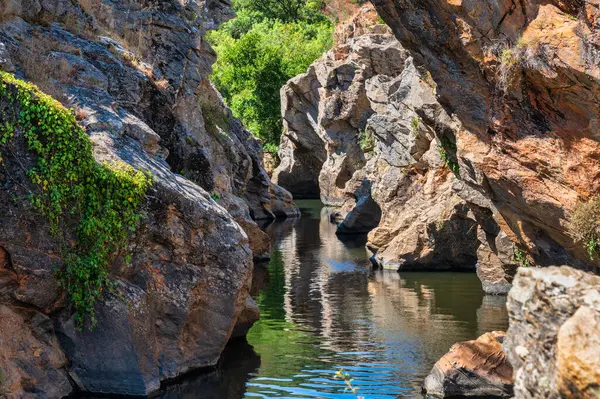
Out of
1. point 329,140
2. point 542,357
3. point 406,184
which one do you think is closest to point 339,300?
point 406,184

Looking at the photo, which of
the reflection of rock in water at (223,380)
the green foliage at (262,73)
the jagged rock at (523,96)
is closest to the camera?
the reflection of rock in water at (223,380)

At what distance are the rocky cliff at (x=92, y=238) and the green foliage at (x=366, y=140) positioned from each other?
28.4 m

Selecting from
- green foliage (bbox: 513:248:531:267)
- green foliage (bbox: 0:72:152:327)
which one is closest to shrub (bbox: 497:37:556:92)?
green foliage (bbox: 513:248:531:267)

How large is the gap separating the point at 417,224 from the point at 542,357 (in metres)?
25.7

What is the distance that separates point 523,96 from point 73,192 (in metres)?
10.1

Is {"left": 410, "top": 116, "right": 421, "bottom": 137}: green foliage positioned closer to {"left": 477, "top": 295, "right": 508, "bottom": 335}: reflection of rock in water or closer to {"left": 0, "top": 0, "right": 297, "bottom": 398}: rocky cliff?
{"left": 477, "top": 295, "right": 508, "bottom": 335}: reflection of rock in water

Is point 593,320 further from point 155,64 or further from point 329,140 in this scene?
point 329,140

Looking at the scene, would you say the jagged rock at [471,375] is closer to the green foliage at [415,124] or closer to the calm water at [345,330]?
the calm water at [345,330]

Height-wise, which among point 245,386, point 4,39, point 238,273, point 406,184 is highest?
point 4,39

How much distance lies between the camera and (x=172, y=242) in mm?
18172

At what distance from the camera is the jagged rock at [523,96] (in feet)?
61.4

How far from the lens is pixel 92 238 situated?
1697 centimetres

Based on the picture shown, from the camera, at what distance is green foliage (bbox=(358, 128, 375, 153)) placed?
49656mm

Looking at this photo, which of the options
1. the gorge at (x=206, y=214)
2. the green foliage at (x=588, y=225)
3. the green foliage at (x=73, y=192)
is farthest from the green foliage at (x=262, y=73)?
the green foliage at (x=73, y=192)
